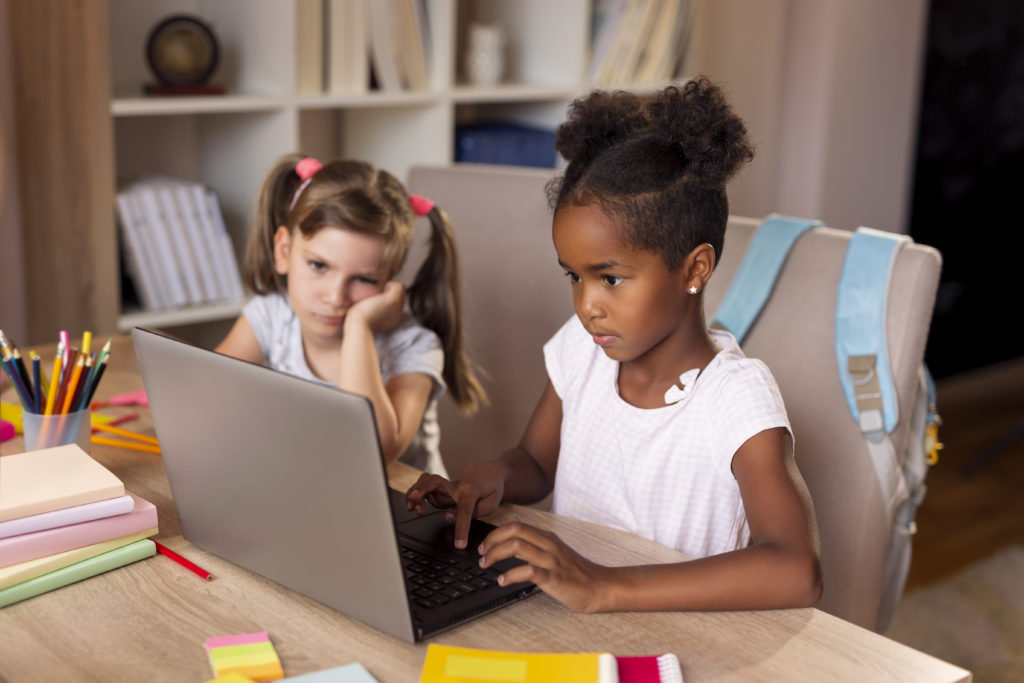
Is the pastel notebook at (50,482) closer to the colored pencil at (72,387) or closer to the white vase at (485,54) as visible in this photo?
the colored pencil at (72,387)

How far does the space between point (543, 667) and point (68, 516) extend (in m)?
0.42

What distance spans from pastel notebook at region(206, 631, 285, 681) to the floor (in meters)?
1.93

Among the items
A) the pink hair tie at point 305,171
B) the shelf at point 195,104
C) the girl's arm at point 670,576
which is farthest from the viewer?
the shelf at point 195,104

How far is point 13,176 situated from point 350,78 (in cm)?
68

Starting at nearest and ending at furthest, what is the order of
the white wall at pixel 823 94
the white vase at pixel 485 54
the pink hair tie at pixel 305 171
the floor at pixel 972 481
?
the pink hair tie at pixel 305 171 → the white vase at pixel 485 54 → the floor at pixel 972 481 → the white wall at pixel 823 94

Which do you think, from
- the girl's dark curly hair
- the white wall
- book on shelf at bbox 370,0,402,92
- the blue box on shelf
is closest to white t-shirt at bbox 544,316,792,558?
the girl's dark curly hair

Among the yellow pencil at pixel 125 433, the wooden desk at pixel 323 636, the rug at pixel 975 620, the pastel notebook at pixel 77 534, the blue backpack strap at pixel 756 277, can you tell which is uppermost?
the blue backpack strap at pixel 756 277

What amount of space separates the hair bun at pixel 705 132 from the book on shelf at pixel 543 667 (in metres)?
0.50

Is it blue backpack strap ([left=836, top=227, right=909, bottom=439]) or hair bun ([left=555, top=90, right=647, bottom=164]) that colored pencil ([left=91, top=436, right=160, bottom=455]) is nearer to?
hair bun ([left=555, top=90, right=647, bottom=164])

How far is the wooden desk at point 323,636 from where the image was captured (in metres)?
0.77

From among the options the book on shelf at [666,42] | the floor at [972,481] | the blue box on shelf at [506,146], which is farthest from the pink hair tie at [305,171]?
the floor at [972,481]

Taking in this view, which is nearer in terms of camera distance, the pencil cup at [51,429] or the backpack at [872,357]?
the pencil cup at [51,429]

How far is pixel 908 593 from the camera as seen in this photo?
235cm

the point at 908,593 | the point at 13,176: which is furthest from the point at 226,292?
the point at 908,593
